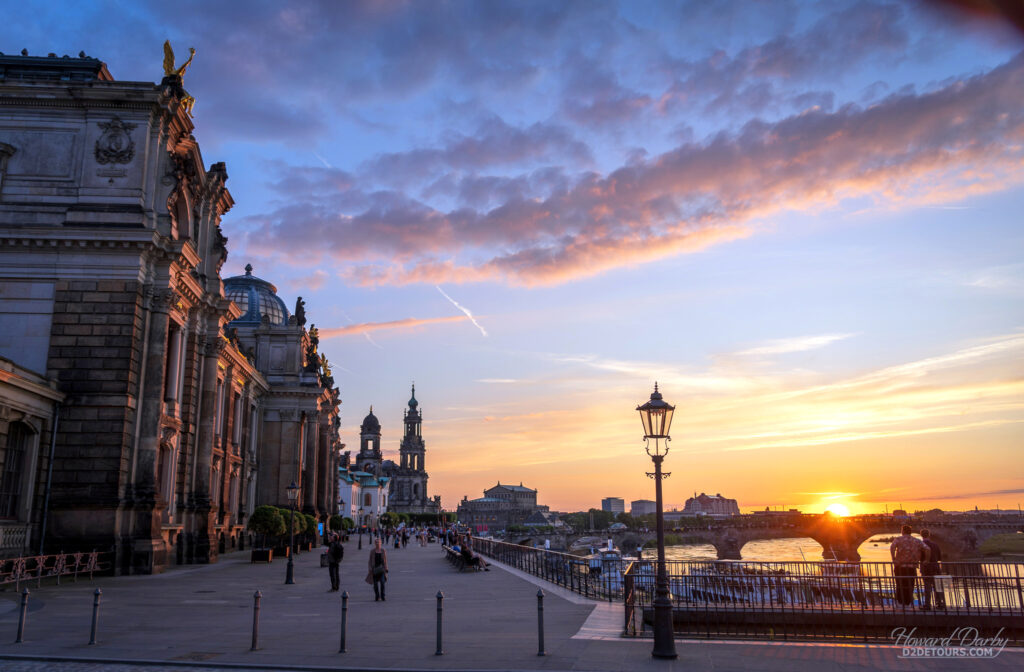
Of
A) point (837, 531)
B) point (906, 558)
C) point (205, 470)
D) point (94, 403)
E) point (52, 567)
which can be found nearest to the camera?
point (906, 558)

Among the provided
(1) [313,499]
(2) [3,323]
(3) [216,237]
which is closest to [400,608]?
(2) [3,323]

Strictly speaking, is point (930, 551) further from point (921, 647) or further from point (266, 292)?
point (266, 292)

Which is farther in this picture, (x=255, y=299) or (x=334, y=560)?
(x=255, y=299)

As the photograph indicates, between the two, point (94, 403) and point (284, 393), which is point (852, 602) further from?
point (284, 393)

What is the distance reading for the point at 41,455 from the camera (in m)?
27.7

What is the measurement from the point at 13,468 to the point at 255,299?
47602mm

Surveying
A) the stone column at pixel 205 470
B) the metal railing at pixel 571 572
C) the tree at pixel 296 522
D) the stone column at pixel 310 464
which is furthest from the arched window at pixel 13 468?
the stone column at pixel 310 464

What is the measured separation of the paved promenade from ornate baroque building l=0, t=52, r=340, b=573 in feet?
15.7

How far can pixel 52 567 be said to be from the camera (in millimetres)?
25516

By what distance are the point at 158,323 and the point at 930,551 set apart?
27.8m

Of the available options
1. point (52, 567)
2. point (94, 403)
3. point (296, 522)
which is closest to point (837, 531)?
point (296, 522)

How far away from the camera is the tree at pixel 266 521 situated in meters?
42.8

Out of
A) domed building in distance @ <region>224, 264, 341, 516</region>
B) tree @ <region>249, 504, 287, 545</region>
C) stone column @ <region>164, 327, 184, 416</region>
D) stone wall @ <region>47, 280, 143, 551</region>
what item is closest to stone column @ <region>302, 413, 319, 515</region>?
domed building in distance @ <region>224, 264, 341, 516</region>

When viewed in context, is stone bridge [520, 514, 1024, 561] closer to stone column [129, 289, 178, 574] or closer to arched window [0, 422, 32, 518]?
stone column [129, 289, 178, 574]
